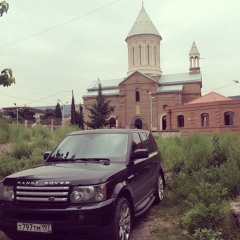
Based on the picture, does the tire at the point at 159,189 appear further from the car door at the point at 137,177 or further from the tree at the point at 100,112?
the tree at the point at 100,112

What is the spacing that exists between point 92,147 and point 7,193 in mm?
1814

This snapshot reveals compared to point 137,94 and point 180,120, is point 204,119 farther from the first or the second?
point 137,94

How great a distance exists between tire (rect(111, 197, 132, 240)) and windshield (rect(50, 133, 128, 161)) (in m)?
1.05

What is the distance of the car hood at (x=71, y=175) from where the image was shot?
446cm

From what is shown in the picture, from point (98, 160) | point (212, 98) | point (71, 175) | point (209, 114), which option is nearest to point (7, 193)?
point (71, 175)

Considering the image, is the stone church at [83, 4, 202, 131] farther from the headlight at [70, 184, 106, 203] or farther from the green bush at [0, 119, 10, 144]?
the headlight at [70, 184, 106, 203]

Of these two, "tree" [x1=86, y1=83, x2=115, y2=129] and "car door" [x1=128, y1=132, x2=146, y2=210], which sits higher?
"tree" [x1=86, y1=83, x2=115, y2=129]

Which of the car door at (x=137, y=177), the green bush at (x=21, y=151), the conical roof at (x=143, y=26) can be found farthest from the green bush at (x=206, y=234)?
the conical roof at (x=143, y=26)

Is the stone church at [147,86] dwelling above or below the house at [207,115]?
above

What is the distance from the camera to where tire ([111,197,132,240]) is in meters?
4.43

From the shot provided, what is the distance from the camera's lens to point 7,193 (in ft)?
15.6

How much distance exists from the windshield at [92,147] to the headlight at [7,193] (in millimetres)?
1302

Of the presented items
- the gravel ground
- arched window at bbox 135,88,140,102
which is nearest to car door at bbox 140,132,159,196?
the gravel ground

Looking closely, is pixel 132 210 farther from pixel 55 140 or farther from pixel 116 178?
pixel 55 140
